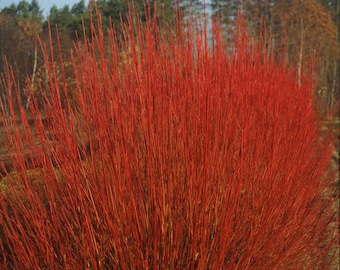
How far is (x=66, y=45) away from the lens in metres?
4.16

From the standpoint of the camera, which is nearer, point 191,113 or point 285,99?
point 191,113

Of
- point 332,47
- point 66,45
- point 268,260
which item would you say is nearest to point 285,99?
point 268,260

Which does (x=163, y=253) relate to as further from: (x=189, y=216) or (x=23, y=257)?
(x=23, y=257)

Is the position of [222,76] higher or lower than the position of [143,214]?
higher

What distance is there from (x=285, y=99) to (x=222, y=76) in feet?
4.70

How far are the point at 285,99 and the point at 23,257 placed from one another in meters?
2.96

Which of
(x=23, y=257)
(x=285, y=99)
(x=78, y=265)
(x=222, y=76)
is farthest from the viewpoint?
(x=285, y=99)

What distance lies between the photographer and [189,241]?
1.83 meters

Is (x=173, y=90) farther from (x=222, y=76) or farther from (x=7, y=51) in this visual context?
(x=7, y=51)

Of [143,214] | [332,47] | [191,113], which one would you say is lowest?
[332,47]

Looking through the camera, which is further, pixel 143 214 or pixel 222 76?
pixel 222 76

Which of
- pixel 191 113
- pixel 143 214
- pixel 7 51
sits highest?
pixel 7 51

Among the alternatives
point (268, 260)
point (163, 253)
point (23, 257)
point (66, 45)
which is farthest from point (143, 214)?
point (66, 45)

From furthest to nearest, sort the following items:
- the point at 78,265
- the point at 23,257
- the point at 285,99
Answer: the point at 285,99 < the point at 78,265 < the point at 23,257
